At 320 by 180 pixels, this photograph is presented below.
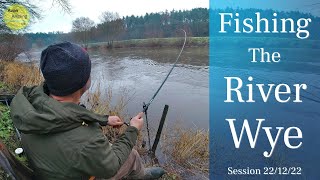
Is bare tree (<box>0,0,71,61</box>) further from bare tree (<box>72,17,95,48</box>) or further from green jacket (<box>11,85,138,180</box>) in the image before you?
bare tree (<box>72,17,95,48</box>)

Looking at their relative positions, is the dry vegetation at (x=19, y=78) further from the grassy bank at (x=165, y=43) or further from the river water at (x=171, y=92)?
the grassy bank at (x=165, y=43)

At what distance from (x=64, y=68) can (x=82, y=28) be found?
54.5m

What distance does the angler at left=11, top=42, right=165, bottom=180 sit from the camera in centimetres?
177

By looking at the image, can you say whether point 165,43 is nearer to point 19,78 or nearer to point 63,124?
point 19,78

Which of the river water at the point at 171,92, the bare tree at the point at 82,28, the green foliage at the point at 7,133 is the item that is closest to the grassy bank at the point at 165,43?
the bare tree at the point at 82,28

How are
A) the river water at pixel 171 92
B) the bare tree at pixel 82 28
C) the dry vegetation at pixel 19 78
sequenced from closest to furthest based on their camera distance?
the dry vegetation at pixel 19 78 < the river water at pixel 171 92 < the bare tree at pixel 82 28

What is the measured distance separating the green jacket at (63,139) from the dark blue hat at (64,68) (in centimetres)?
9

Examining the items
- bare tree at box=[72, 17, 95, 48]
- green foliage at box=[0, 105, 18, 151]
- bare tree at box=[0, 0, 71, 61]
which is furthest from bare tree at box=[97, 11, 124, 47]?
green foliage at box=[0, 105, 18, 151]

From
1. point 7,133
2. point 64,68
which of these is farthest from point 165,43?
point 64,68

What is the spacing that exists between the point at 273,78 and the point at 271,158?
9540 millimetres

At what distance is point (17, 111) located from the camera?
1.84 m

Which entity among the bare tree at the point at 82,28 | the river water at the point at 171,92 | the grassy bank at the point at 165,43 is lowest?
the river water at the point at 171,92

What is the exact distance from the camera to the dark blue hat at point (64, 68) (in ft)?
6.04

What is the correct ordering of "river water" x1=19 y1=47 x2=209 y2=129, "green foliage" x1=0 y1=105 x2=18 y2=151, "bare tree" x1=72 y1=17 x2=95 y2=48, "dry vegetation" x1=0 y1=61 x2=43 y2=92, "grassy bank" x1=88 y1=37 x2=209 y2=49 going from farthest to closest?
1. "bare tree" x1=72 y1=17 x2=95 y2=48
2. "grassy bank" x1=88 y1=37 x2=209 y2=49
3. "river water" x1=19 y1=47 x2=209 y2=129
4. "dry vegetation" x1=0 y1=61 x2=43 y2=92
5. "green foliage" x1=0 y1=105 x2=18 y2=151
